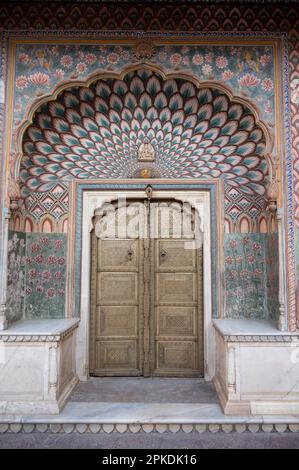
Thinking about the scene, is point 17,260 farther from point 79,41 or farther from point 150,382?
point 79,41

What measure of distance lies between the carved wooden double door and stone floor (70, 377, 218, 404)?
0.12m

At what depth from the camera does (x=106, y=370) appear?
148 inches

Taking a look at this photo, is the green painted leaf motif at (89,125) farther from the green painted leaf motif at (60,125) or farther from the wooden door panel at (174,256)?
the wooden door panel at (174,256)

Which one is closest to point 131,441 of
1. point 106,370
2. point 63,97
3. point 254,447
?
point 254,447

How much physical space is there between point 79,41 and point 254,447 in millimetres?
3653

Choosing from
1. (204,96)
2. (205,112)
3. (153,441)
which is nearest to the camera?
(153,441)

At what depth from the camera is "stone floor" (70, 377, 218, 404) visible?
3.15 meters

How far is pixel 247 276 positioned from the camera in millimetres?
3707

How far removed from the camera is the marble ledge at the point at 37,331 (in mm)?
2902

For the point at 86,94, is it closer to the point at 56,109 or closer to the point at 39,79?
the point at 56,109

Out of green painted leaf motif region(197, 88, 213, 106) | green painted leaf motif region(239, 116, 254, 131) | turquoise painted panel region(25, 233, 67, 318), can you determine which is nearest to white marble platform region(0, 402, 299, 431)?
turquoise painted panel region(25, 233, 67, 318)

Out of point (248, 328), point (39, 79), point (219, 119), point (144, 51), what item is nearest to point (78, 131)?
point (39, 79)

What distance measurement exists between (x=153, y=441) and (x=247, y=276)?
1823 millimetres

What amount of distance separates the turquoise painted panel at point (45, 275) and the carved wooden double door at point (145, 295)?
335mm
